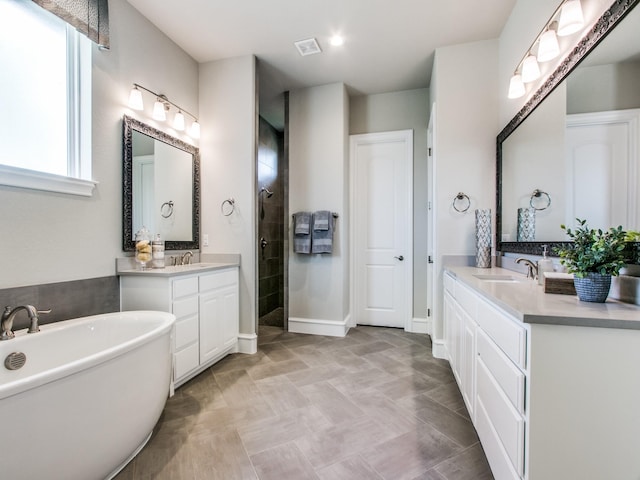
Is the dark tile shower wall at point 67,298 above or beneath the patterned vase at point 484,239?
beneath

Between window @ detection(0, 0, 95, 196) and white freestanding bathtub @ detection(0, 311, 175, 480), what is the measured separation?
0.88 metres

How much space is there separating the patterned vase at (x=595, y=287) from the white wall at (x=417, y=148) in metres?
2.26

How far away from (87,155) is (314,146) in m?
2.14

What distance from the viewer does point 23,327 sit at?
156cm

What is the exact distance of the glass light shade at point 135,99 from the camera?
220 cm

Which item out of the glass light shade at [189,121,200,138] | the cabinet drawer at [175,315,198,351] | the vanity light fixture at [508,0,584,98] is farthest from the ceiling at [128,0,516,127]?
the cabinet drawer at [175,315,198,351]

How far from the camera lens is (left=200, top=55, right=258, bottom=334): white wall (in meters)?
2.88

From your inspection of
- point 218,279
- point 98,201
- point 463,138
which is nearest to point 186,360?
point 218,279

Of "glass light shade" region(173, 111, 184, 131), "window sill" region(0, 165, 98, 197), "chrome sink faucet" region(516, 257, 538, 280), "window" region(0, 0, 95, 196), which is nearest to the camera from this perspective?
"window sill" region(0, 165, 98, 197)

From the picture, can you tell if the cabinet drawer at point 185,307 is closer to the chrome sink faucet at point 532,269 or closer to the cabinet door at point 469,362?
the cabinet door at point 469,362

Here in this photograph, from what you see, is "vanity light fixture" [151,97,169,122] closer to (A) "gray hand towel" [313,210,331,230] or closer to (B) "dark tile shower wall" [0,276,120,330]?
(B) "dark tile shower wall" [0,276,120,330]

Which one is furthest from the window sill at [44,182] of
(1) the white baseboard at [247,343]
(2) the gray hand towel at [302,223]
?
(2) the gray hand towel at [302,223]

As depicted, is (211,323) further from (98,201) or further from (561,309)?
(561,309)

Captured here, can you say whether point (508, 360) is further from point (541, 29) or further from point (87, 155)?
point (87, 155)
